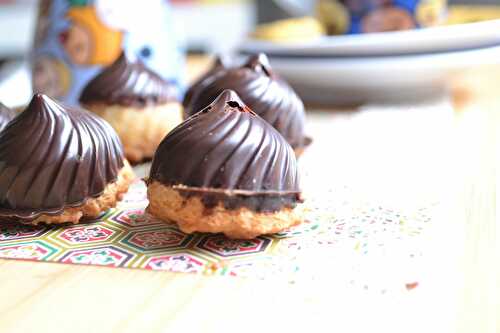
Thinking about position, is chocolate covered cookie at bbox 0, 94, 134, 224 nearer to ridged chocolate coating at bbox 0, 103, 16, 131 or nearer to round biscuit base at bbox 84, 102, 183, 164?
ridged chocolate coating at bbox 0, 103, 16, 131

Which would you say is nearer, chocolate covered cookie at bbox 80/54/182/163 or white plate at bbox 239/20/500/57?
chocolate covered cookie at bbox 80/54/182/163

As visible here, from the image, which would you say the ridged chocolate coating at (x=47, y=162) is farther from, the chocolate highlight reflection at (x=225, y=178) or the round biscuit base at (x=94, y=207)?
the chocolate highlight reflection at (x=225, y=178)

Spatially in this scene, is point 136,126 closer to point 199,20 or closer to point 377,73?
point 377,73

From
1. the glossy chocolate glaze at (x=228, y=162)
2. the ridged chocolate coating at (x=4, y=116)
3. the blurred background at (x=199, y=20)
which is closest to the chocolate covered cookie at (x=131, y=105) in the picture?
the ridged chocolate coating at (x=4, y=116)

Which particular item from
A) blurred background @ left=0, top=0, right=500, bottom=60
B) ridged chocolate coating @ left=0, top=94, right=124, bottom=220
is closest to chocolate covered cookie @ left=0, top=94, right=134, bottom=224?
ridged chocolate coating @ left=0, top=94, right=124, bottom=220

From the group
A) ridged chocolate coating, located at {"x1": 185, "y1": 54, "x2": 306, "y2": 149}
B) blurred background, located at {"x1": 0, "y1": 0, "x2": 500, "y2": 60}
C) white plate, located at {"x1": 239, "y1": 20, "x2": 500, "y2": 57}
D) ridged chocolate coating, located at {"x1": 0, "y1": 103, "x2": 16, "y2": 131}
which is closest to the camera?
ridged chocolate coating, located at {"x1": 0, "y1": 103, "x2": 16, "y2": 131}

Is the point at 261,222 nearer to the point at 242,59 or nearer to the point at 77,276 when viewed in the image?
the point at 77,276

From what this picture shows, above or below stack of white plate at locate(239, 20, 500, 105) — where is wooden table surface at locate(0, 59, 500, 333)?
below
